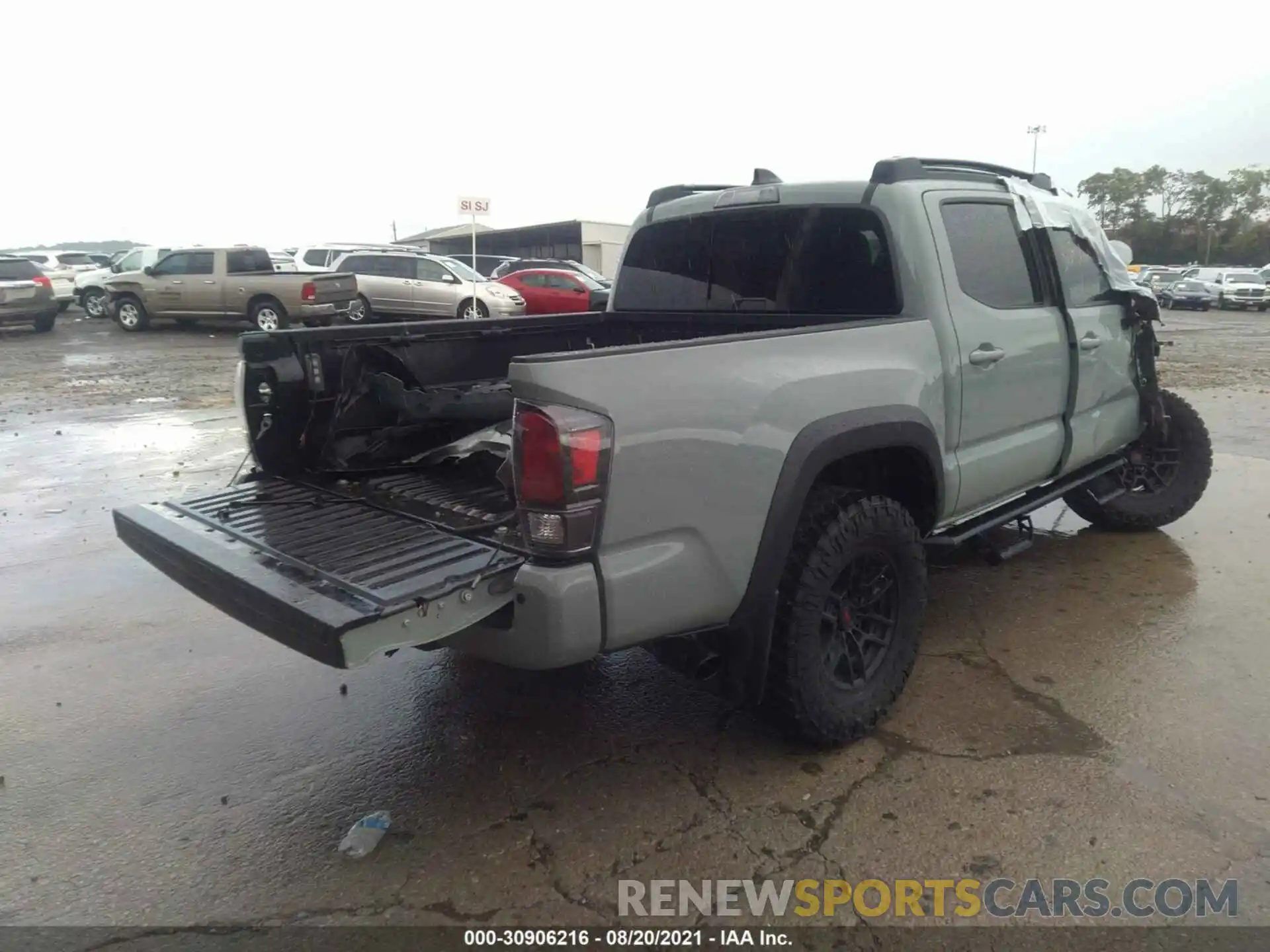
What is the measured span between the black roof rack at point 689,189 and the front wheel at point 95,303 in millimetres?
23663

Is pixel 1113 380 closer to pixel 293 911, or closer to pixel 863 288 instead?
pixel 863 288

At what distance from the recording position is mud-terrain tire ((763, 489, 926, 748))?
2.91 m

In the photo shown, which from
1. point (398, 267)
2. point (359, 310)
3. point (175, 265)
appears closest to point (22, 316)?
point (175, 265)

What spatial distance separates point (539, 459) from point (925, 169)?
226 cm

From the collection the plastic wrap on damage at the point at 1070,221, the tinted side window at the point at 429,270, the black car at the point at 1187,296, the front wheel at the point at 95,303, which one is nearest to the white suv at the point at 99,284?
the front wheel at the point at 95,303

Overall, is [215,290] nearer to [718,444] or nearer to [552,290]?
[552,290]

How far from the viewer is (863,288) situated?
365 cm

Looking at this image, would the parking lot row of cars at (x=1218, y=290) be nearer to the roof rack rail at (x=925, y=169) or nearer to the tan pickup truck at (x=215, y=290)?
the tan pickup truck at (x=215, y=290)

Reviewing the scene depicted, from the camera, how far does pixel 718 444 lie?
266cm

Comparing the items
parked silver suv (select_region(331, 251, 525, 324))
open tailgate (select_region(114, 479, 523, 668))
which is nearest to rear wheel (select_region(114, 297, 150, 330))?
parked silver suv (select_region(331, 251, 525, 324))

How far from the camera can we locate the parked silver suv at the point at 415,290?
18953mm

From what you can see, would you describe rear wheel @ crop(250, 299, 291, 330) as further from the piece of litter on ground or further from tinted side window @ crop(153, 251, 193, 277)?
the piece of litter on ground

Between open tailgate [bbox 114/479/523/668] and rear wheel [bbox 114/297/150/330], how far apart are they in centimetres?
2002

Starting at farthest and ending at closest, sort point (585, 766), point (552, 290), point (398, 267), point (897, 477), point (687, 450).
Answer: point (552, 290), point (398, 267), point (897, 477), point (585, 766), point (687, 450)
